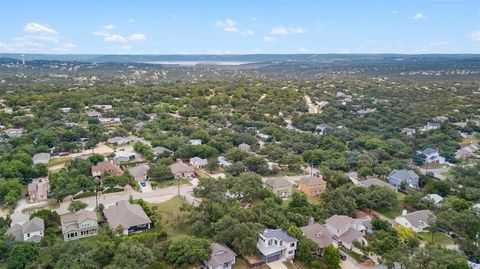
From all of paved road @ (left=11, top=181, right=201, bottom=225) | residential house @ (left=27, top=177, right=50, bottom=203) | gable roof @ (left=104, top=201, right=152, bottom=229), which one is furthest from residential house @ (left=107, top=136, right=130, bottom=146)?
gable roof @ (left=104, top=201, right=152, bottom=229)

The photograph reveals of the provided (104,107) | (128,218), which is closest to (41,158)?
(128,218)

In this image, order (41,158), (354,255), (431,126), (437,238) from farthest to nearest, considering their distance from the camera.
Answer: (431,126)
(41,158)
(437,238)
(354,255)

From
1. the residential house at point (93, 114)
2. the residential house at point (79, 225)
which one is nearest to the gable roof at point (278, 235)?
the residential house at point (79, 225)

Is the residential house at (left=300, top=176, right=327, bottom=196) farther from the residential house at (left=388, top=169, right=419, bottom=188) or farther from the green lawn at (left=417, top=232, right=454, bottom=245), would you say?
the green lawn at (left=417, top=232, right=454, bottom=245)

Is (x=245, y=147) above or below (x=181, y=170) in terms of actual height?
above

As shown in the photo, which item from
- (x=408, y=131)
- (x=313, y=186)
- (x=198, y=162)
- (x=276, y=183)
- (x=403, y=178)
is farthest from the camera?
(x=408, y=131)

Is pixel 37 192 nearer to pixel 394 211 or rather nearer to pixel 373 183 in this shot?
pixel 373 183

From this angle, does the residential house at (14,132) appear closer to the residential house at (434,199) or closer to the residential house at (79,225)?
the residential house at (79,225)
